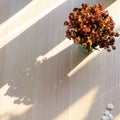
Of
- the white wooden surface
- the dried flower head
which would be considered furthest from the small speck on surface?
the dried flower head

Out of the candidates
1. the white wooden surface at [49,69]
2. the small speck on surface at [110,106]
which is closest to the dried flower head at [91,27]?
the white wooden surface at [49,69]

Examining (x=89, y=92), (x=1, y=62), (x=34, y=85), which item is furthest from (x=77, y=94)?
(x=1, y=62)

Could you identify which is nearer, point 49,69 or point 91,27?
point 91,27

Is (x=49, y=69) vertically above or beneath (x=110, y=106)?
above

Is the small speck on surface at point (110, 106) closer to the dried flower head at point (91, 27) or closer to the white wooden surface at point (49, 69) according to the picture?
the white wooden surface at point (49, 69)

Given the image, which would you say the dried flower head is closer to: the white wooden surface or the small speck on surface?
the white wooden surface

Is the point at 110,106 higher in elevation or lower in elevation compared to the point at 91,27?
lower
